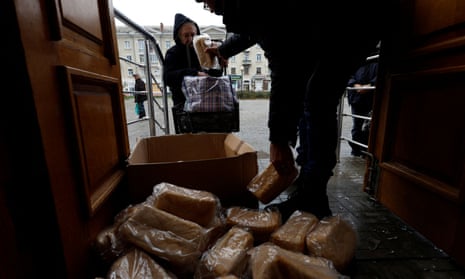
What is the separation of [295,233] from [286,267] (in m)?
0.19

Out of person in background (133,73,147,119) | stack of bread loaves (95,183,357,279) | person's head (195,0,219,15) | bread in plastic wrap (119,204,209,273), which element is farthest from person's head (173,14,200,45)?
person in background (133,73,147,119)

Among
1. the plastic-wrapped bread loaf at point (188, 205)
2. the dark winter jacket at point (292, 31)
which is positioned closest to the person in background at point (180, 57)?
the dark winter jacket at point (292, 31)

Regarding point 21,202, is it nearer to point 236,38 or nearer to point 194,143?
point 194,143

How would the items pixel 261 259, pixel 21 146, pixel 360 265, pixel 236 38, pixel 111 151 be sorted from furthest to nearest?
pixel 236 38, pixel 111 151, pixel 360 265, pixel 261 259, pixel 21 146

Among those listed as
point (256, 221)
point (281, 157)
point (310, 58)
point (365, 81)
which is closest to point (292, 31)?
point (310, 58)

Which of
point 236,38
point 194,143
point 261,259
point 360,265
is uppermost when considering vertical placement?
point 236,38

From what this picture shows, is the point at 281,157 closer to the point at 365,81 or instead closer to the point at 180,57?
the point at 180,57

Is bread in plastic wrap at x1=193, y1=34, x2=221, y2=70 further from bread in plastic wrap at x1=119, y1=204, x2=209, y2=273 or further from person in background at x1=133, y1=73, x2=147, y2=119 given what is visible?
person in background at x1=133, y1=73, x2=147, y2=119

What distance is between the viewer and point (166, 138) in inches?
54.7

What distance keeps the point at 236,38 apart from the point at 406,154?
92cm

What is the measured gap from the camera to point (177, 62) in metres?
2.02

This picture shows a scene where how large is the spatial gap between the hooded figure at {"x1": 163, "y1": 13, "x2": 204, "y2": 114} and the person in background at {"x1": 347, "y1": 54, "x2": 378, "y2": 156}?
1379 millimetres

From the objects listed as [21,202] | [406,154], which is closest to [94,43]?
[21,202]

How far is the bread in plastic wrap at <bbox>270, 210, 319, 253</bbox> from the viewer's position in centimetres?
73
